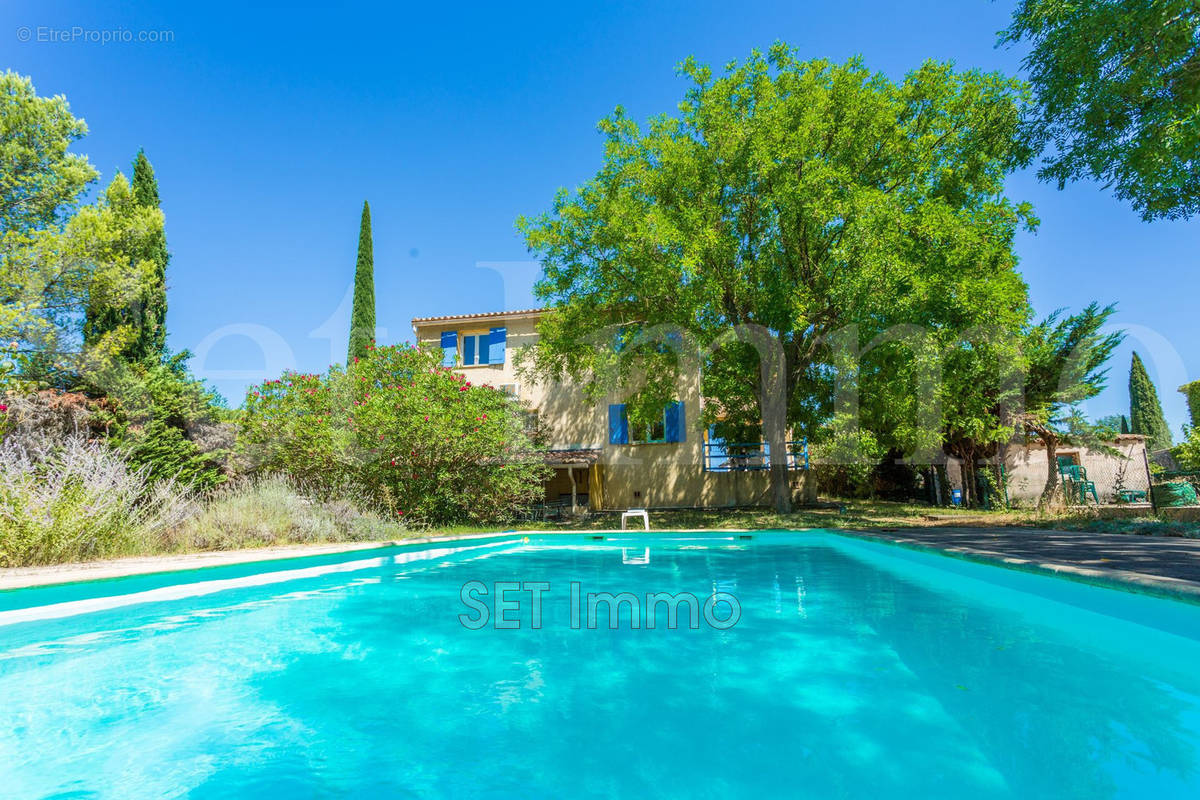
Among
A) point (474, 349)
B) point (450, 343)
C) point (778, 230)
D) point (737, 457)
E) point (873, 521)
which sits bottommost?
point (873, 521)

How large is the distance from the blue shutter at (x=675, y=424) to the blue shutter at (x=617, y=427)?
1365 millimetres

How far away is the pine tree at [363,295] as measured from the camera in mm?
21859

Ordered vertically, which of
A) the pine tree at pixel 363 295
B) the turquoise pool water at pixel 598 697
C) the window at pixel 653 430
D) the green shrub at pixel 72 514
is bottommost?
the turquoise pool water at pixel 598 697

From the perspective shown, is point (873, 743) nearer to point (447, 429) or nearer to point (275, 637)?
point (275, 637)

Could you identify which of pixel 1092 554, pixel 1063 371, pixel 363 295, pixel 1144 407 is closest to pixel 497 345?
pixel 363 295

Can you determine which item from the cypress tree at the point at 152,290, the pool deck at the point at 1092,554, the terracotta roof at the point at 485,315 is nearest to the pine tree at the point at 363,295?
the terracotta roof at the point at 485,315

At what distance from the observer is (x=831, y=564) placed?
777 cm

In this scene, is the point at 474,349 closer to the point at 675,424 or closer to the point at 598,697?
the point at 675,424

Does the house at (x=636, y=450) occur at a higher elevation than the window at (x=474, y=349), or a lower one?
lower

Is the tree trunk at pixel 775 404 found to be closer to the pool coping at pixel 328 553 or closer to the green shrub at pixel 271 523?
the pool coping at pixel 328 553

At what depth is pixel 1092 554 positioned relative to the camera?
201 inches

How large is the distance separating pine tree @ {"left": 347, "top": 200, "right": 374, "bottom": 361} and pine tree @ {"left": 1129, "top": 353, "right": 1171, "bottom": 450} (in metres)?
38.5

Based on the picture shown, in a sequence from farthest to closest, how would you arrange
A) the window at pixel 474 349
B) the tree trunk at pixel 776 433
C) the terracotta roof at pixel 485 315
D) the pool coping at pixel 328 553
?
1. the window at pixel 474 349
2. the terracotta roof at pixel 485 315
3. the tree trunk at pixel 776 433
4. the pool coping at pixel 328 553

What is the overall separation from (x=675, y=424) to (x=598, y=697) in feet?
48.9
